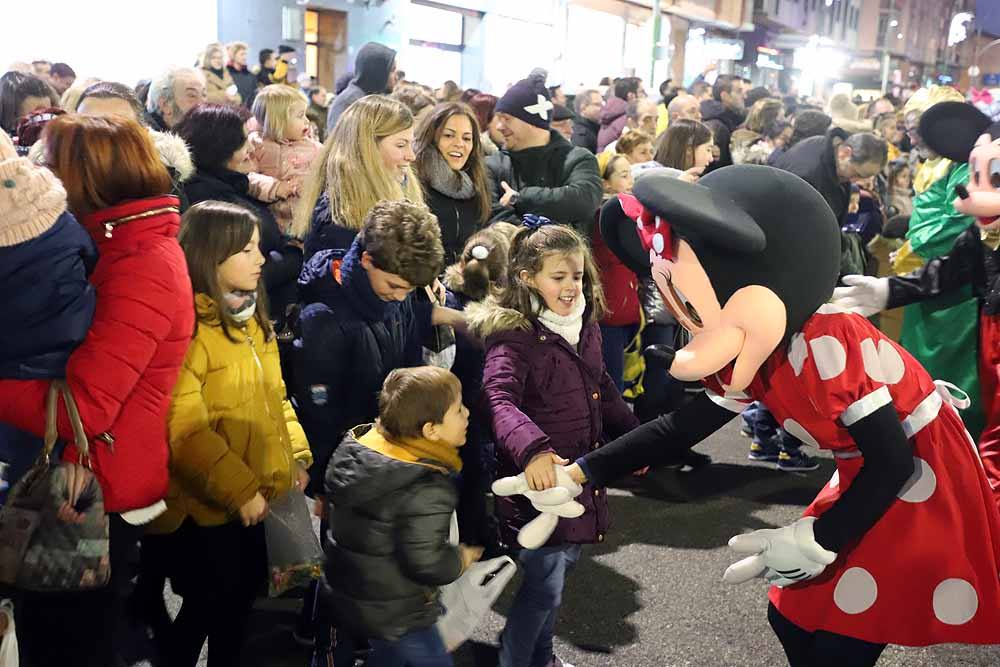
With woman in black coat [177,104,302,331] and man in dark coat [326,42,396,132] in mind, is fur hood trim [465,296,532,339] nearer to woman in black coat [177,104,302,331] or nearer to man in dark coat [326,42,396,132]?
woman in black coat [177,104,302,331]

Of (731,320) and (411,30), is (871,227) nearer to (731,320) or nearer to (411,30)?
(731,320)

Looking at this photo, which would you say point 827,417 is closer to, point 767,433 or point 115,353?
point 115,353

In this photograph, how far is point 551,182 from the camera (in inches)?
163

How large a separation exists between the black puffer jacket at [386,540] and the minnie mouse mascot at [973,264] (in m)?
1.41

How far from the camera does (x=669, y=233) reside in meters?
1.79

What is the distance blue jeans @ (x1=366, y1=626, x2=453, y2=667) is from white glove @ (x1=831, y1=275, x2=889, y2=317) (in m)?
1.50

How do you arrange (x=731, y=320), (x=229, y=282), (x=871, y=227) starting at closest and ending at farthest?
(x=731, y=320) → (x=229, y=282) → (x=871, y=227)

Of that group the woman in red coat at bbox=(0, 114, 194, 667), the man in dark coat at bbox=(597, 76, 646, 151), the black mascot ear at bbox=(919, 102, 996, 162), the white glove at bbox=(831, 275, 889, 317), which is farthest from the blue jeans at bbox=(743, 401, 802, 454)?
the woman in red coat at bbox=(0, 114, 194, 667)

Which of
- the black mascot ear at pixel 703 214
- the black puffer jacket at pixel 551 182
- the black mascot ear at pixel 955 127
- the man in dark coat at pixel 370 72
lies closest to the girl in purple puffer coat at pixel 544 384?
the black mascot ear at pixel 703 214

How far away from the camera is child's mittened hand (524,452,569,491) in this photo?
215 cm

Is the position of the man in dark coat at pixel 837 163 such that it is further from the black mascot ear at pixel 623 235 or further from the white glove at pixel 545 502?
the white glove at pixel 545 502

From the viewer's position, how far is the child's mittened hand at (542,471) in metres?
2.15

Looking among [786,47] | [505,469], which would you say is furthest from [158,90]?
[786,47]

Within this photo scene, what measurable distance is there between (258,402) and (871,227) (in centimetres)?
477
